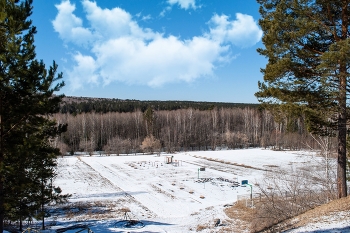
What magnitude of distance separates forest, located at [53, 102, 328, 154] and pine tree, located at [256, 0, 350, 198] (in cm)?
5538

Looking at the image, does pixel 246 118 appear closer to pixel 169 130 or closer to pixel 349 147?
pixel 169 130

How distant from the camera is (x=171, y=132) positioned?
7394cm

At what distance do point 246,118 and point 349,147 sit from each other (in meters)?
70.8

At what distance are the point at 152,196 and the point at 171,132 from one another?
48.3 meters

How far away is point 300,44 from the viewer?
973 centimetres

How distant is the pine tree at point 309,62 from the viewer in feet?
30.0

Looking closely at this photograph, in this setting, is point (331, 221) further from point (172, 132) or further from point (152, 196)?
point (172, 132)

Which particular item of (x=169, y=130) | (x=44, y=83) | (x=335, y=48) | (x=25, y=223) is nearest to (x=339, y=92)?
(x=335, y=48)

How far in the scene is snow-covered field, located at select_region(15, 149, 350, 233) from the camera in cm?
1764

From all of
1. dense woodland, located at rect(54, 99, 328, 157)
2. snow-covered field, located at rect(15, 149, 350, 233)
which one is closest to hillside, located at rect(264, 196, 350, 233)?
snow-covered field, located at rect(15, 149, 350, 233)

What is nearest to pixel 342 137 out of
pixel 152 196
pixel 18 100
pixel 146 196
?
pixel 18 100

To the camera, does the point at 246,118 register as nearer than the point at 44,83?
No

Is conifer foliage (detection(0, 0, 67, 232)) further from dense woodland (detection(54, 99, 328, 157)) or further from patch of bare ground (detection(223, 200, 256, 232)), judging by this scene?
dense woodland (detection(54, 99, 328, 157))

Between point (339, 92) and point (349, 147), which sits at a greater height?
point (339, 92)
